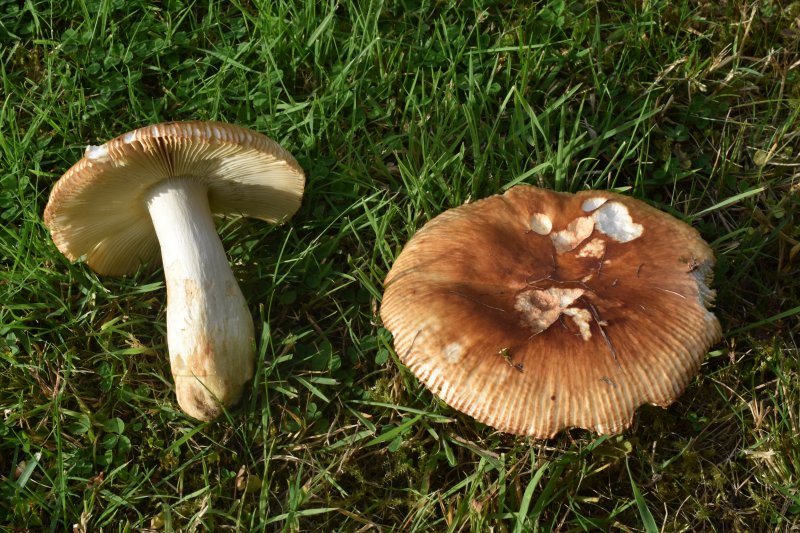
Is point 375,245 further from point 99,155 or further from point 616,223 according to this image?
point 99,155

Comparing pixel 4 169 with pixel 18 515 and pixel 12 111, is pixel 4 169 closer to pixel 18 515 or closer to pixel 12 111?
pixel 12 111

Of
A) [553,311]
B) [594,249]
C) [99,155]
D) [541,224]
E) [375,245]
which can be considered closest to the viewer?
[99,155]

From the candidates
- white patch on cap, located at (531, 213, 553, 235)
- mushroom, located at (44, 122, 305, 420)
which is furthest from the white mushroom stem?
white patch on cap, located at (531, 213, 553, 235)

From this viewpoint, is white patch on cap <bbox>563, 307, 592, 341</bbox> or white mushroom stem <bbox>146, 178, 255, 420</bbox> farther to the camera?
white mushroom stem <bbox>146, 178, 255, 420</bbox>

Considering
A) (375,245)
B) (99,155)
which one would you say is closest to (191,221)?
(99,155)

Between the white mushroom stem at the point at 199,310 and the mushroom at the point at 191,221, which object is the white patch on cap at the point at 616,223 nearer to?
the mushroom at the point at 191,221

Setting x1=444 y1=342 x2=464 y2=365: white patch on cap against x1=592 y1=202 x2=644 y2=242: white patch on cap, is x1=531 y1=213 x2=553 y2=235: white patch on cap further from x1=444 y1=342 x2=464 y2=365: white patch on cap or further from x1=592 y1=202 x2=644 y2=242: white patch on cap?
x1=444 y1=342 x2=464 y2=365: white patch on cap
